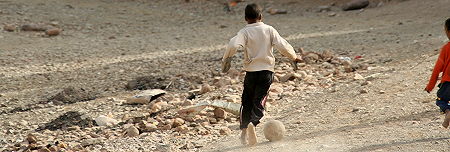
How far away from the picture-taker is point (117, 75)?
1219cm

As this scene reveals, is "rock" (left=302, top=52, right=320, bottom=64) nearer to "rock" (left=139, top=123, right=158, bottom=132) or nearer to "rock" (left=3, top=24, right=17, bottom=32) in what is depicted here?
"rock" (left=139, top=123, right=158, bottom=132)

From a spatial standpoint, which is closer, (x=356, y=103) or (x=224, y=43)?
(x=356, y=103)

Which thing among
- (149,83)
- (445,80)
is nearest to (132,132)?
(445,80)

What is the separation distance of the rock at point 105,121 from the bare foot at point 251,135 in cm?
239

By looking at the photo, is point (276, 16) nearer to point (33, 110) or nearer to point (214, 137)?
point (33, 110)

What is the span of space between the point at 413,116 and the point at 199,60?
5.92 m

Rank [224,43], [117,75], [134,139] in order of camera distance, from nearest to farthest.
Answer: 1. [134,139]
2. [117,75]
3. [224,43]

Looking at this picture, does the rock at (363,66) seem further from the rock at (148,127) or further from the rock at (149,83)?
the rock at (148,127)

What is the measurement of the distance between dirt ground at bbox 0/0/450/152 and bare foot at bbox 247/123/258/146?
3.8 inches

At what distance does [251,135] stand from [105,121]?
2.55m

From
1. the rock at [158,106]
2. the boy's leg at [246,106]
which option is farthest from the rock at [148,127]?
the boy's leg at [246,106]

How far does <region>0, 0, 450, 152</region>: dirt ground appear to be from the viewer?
7.20m

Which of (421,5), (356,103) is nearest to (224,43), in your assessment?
(421,5)

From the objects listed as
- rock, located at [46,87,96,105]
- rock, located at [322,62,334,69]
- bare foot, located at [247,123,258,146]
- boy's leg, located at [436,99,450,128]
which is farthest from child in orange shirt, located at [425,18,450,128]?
rock, located at [46,87,96,105]
